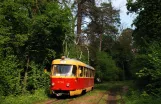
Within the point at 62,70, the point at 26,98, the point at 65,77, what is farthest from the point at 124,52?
the point at 26,98

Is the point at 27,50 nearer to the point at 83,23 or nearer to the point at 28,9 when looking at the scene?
the point at 28,9

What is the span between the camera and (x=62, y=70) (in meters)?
23.0

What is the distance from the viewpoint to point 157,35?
24.2 meters

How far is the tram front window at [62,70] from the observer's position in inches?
899

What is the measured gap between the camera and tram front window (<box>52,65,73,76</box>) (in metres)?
22.8

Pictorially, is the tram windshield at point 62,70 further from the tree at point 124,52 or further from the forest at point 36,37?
the tree at point 124,52

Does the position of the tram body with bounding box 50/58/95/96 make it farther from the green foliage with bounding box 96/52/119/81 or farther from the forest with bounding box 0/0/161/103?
the green foliage with bounding box 96/52/119/81

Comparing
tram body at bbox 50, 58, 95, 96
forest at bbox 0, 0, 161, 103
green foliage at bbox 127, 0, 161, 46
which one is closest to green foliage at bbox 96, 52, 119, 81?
forest at bbox 0, 0, 161, 103

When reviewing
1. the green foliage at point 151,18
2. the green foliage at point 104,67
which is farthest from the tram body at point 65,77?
the green foliage at point 104,67

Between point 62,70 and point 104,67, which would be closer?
point 62,70

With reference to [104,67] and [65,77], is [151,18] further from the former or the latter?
[104,67]

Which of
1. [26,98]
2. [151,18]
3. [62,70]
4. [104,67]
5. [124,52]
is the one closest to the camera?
[26,98]

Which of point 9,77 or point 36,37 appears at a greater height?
point 36,37

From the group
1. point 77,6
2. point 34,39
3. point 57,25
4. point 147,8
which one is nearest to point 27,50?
point 34,39
